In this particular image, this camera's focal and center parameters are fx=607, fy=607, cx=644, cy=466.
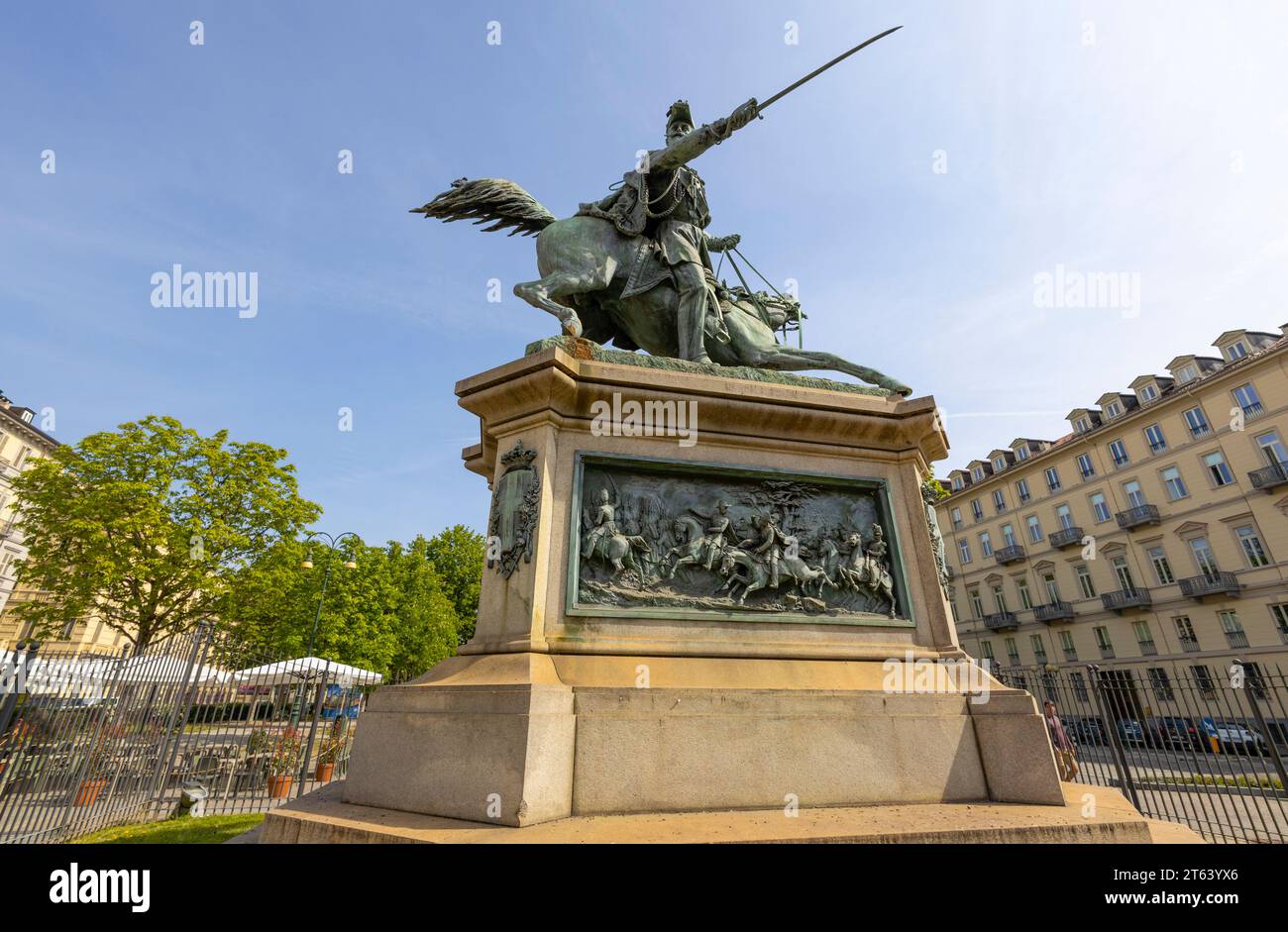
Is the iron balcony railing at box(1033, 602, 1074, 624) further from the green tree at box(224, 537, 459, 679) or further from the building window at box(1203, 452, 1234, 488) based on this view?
the green tree at box(224, 537, 459, 679)

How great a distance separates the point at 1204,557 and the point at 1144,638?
19.4 ft

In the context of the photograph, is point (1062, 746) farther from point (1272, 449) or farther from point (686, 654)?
point (1272, 449)

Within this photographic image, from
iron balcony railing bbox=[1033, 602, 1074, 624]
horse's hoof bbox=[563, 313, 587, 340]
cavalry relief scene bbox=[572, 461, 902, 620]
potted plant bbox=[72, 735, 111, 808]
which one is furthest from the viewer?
iron balcony railing bbox=[1033, 602, 1074, 624]

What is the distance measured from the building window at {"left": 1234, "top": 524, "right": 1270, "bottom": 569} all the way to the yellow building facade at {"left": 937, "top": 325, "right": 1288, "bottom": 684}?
7 cm

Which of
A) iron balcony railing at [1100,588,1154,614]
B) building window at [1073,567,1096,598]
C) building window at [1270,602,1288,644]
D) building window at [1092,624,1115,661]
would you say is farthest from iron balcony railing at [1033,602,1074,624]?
building window at [1270,602,1288,644]

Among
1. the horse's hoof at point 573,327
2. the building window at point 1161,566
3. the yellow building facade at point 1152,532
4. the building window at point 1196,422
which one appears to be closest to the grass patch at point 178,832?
the horse's hoof at point 573,327

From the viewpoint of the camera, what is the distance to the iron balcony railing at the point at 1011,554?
46.1 m

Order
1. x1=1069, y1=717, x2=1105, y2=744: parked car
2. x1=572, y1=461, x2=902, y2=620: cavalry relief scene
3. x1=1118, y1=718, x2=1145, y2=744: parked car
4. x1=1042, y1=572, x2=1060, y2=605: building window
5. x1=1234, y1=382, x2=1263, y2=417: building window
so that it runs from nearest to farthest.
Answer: x1=572, y1=461, x2=902, y2=620: cavalry relief scene, x1=1118, y1=718, x2=1145, y2=744: parked car, x1=1069, y1=717, x2=1105, y2=744: parked car, x1=1234, y1=382, x2=1263, y2=417: building window, x1=1042, y1=572, x2=1060, y2=605: building window

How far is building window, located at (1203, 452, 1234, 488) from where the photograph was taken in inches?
1369

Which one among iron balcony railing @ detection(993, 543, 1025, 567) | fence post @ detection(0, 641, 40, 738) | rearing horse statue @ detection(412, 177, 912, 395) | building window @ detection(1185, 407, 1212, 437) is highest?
building window @ detection(1185, 407, 1212, 437)

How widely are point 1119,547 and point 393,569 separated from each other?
4764 centimetres

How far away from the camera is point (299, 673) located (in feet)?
52.1

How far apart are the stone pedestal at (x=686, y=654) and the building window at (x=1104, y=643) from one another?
4312 centimetres
